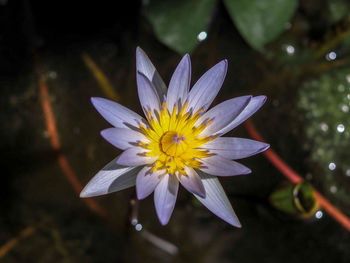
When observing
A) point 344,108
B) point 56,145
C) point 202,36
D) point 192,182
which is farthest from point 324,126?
point 56,145

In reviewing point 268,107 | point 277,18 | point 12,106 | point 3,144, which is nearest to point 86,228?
point 3,144

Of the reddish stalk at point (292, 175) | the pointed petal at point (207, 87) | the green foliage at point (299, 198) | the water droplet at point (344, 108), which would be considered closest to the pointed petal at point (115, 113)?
the pointed petal at point (207, 87)

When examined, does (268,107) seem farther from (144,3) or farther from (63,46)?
(63,46)

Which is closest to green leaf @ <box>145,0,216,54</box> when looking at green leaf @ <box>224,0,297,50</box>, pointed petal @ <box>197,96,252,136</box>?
green leaf @ <box>224,0,297,50</box>

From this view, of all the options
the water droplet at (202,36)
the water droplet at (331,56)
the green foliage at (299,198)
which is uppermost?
the water droplet at (202,36)

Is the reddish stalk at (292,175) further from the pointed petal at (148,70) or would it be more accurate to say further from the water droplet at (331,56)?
the pointed petal at (148,70)

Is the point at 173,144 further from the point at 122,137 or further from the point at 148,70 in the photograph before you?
the point at 148,70
